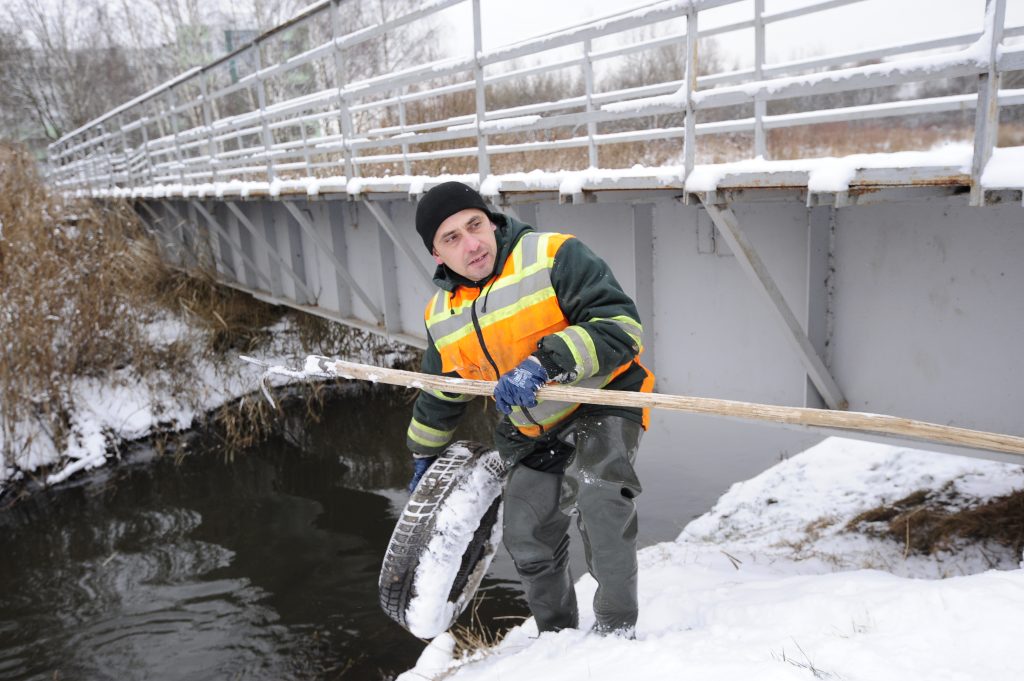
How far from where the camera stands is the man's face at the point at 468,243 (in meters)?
2.73

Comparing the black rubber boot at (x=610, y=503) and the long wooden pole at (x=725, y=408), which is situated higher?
the long wooden pole at (x=725, y=408)

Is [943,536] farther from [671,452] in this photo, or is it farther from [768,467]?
[671,452]

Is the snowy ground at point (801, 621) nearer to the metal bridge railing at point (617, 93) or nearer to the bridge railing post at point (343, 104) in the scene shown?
the metal bridge railing at point (617, 93)

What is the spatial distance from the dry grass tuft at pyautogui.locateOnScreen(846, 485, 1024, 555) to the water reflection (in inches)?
122

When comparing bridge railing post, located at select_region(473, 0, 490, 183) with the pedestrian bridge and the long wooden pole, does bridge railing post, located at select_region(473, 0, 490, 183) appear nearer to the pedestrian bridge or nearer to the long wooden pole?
the pedestrian bridge

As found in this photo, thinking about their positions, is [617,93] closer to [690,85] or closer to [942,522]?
[690,85]

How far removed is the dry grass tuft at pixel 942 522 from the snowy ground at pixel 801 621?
13 cm

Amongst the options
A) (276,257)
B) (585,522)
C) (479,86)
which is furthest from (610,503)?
(276,257)

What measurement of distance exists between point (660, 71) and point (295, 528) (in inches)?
532

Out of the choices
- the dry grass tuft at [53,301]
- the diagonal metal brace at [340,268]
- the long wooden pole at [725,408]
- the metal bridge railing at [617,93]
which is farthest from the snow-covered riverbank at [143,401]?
the long wooden pole at [725,408]

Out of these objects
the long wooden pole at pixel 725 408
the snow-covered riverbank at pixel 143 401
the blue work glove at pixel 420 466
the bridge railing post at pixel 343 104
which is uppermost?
the bridge railing post at pixel 343 104

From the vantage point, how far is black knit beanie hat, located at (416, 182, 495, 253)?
2.71 m

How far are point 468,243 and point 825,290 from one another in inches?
86.2

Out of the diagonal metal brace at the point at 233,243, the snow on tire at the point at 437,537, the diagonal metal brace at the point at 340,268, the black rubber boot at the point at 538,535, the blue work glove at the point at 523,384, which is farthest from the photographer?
the diagonal metal brace at the point at 233,243
